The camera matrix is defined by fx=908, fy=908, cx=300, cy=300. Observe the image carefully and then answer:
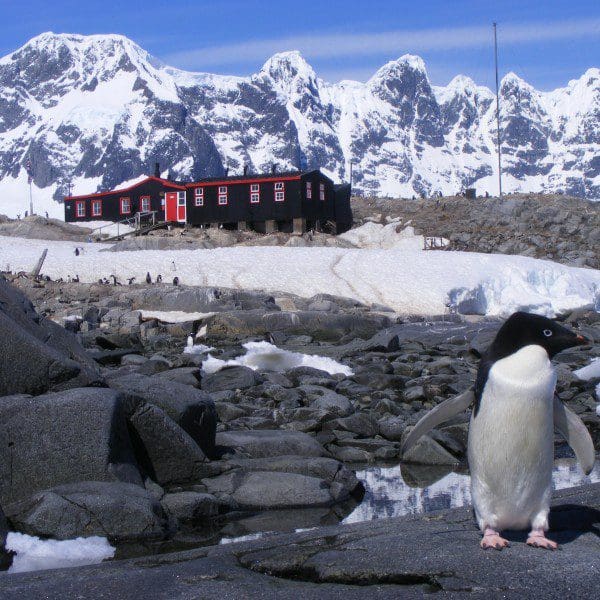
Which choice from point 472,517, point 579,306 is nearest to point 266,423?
point 472,517

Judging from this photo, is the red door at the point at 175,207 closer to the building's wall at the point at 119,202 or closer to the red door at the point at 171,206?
the red door at the point at 171,206

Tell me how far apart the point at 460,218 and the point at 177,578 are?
149 feet

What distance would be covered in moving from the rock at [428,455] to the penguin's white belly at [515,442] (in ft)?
17.2

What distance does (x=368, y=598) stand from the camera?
15.0 feet

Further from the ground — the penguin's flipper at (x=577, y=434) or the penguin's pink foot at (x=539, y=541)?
the penguin's flipper at (x=577, y=434)

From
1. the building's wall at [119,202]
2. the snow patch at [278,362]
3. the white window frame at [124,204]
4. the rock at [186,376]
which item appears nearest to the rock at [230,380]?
the rock at [186,376]

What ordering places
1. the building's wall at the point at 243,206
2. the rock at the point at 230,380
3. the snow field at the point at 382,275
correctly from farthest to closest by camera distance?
the building's wall at the point at 243,206, the snow field at the point at 382,275, the rock at the point at 230,380

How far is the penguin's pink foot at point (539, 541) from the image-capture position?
5077mm

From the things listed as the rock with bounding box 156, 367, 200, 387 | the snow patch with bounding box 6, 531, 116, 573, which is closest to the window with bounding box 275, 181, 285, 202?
the rock with bounding box 156, 367, 200, 387

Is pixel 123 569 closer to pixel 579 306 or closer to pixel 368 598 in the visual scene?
pixel 368 598

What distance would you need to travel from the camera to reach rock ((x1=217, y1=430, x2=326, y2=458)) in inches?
399

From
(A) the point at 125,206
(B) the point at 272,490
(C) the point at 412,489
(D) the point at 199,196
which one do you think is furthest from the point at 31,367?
(A) the point at 125,206

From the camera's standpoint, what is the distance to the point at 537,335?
5.04 meters

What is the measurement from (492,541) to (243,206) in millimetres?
46936
